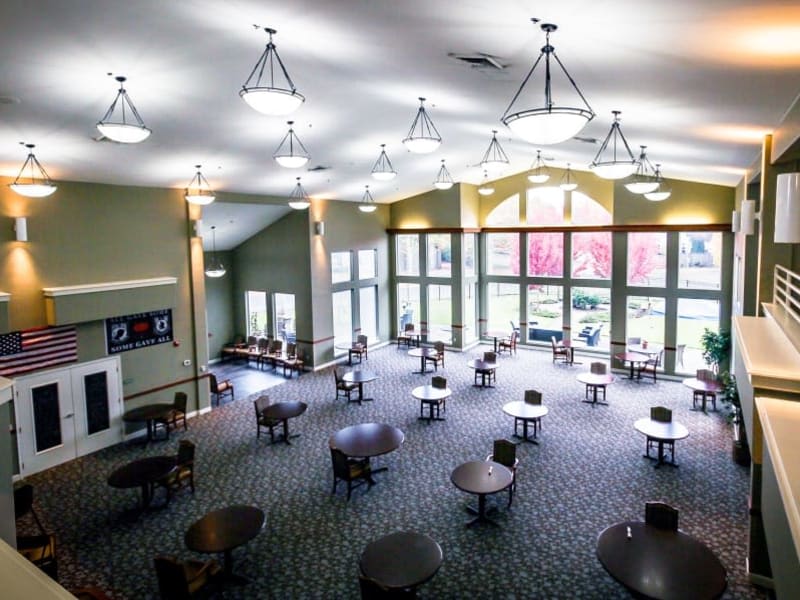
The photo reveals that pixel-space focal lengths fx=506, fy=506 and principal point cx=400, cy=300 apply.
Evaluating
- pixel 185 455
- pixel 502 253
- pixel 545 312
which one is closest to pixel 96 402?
pixel 185 455

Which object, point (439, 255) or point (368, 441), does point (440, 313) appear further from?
point (368, 441)

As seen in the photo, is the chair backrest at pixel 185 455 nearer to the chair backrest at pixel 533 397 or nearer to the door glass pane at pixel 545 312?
the chair backrest at pixel 533 397

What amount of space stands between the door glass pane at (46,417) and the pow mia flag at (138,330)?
1.40 metres

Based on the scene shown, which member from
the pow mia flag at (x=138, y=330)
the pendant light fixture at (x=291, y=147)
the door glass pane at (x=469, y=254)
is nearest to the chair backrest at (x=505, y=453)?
the pendant light fixture at (x=291, y=147)

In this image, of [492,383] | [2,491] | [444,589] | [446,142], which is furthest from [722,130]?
[2,491]

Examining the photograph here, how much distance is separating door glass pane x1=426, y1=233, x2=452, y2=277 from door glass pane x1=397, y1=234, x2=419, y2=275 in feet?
2.00

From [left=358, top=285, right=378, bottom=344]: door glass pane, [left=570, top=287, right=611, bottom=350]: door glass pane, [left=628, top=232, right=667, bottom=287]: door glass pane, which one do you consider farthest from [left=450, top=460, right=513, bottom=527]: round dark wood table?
[left=358, top=285, right=378, bottom=344]: door glass pane

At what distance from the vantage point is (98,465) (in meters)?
10.2

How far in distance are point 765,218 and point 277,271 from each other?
13.6 meters

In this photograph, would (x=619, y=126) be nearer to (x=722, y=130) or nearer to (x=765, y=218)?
(x=722, y=130)

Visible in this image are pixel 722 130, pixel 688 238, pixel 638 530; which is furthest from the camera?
pixel 688 238

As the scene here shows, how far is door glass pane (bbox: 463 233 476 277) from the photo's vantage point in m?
18.7

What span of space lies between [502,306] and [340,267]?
21.2 ft

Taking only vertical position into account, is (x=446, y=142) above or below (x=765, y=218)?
above
